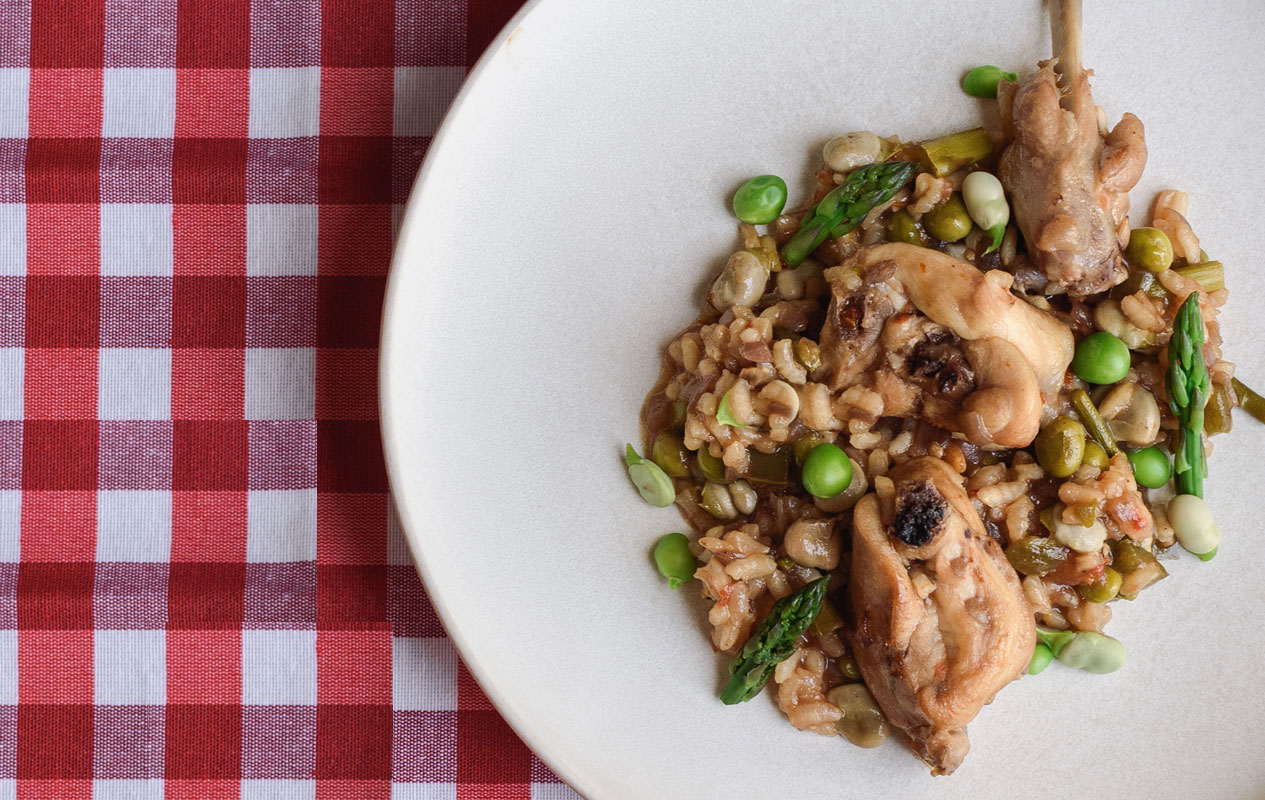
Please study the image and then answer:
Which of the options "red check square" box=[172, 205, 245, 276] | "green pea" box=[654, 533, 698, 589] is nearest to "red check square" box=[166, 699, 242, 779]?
"red check square" box=[172, 205, 245, 276]

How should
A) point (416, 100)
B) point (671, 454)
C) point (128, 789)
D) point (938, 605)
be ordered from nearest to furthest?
point (938, 605)
point (671, 454)
point (416, 100)
point (128, 789)

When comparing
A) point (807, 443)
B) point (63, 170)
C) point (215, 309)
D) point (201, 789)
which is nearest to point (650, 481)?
point (807, 443)

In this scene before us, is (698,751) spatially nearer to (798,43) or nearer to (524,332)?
(524,332)

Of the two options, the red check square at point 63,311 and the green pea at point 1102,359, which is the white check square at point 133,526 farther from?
the green pea at point 1102,359

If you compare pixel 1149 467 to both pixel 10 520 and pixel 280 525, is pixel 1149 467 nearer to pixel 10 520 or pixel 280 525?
pixel 280 525

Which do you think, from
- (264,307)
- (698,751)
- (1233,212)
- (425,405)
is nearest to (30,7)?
(264,307)

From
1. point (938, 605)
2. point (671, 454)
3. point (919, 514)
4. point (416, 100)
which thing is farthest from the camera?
point (416, 100)

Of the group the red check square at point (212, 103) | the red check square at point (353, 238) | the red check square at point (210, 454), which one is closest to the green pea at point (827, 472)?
the red check square at point (353, 238)
